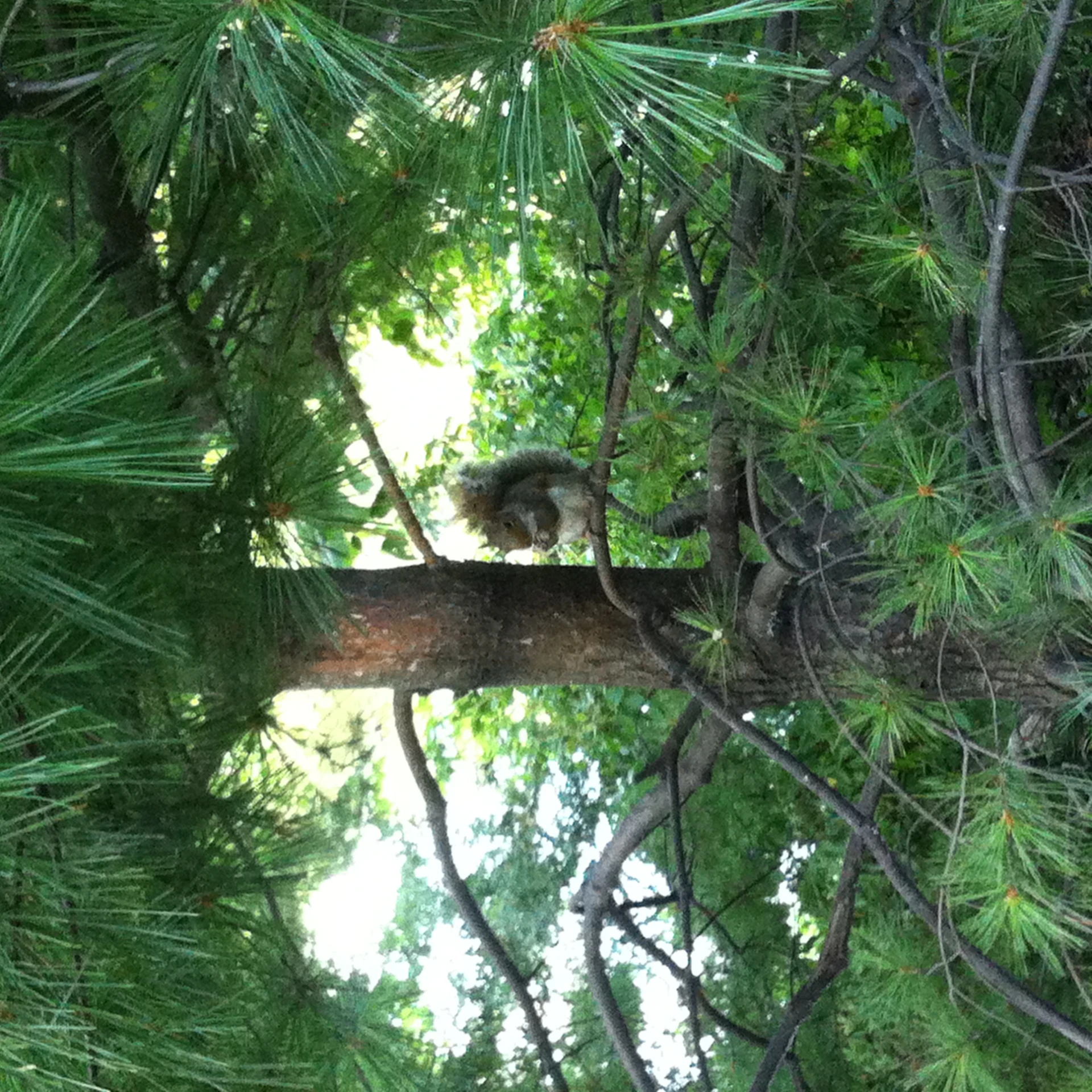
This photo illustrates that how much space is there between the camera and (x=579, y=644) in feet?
6.30

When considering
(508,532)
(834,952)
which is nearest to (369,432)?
(508,532)

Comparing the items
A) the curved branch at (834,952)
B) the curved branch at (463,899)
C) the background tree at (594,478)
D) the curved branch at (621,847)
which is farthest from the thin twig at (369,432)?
the curved branch at (834,952)

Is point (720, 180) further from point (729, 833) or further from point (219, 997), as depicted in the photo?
point (729, 833)

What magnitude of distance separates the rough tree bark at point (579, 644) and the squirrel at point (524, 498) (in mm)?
168

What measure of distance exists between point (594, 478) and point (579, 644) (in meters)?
0.37

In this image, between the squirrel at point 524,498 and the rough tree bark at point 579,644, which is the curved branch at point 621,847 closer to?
the rough tree bark at point 579,644

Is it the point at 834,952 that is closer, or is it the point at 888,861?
the point at 888,861

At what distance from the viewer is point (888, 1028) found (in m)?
2.24

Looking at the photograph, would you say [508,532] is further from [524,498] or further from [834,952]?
[834,952]

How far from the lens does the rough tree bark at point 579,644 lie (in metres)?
1.76

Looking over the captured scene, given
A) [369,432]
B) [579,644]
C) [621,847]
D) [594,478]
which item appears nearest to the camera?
[369,432]

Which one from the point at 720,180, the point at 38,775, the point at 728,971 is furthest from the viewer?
the point at 728,971

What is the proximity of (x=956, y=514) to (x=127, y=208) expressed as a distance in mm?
1066

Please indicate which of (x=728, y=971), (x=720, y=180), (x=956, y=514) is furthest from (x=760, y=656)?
(x=728, y=971)
